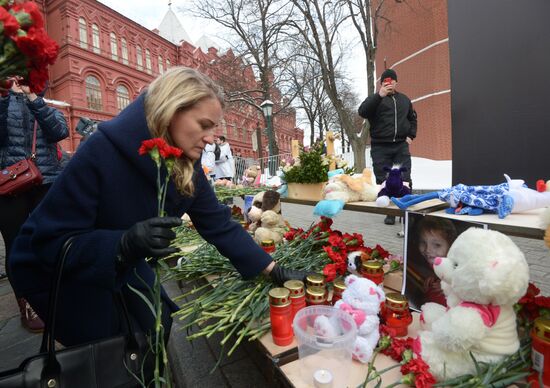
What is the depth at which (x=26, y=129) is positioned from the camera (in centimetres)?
230

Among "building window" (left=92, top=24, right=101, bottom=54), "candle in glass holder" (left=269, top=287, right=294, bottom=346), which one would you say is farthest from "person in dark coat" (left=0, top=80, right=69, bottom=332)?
"building window" (left=92, top=24, right=101, bottom=54)

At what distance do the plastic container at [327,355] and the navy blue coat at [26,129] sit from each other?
8.07 feet

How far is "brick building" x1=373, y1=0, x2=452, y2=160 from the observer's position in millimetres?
12781

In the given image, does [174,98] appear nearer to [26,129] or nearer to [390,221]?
[26,129]

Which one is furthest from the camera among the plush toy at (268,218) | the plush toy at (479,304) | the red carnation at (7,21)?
the plush toy at (268,218)

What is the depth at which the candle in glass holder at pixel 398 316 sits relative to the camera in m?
1.30

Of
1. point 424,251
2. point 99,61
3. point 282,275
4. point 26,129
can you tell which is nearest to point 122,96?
point 99,61

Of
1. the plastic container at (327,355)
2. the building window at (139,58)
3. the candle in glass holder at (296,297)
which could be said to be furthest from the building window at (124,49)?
the plastic container at (327,355)

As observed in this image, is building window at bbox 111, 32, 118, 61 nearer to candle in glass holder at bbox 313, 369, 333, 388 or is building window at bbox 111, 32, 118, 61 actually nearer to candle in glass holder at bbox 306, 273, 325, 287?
candle in glass holder at bbox 306, 273, 325, 287

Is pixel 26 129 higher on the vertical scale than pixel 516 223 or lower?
higher

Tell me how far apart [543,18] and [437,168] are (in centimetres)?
1092

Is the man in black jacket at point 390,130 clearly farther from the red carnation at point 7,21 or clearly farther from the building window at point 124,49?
the building window at point 124,49

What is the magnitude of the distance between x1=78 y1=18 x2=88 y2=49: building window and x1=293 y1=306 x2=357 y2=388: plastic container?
2730cm

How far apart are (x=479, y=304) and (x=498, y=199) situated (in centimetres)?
55
